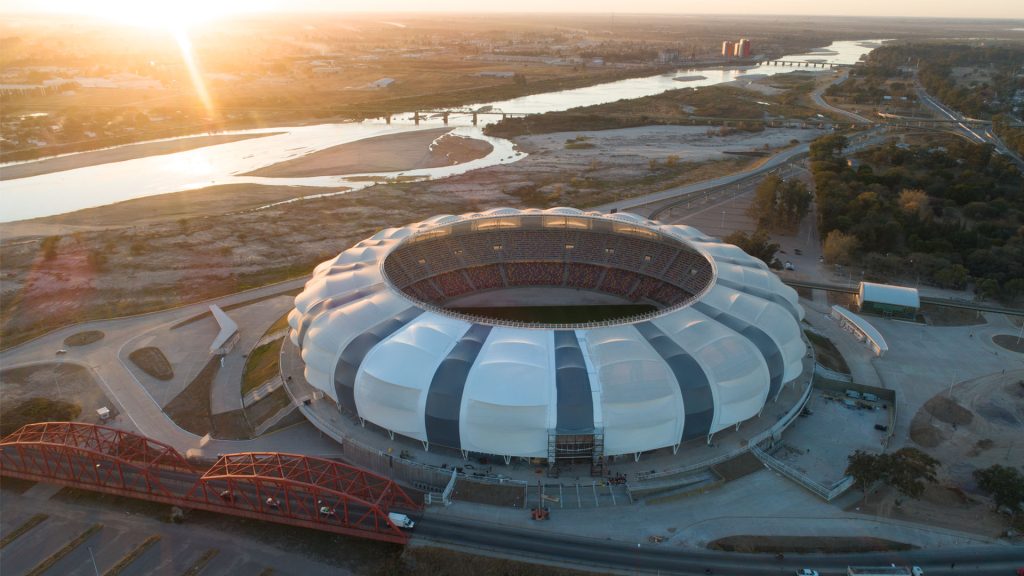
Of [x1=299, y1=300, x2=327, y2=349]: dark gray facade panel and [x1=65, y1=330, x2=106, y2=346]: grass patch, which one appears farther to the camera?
[x1=65, y1=330, x2=106, y2=346]: grass patch

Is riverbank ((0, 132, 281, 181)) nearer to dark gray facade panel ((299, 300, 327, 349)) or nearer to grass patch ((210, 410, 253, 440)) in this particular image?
grass patch ((210, 410, 253, 440))

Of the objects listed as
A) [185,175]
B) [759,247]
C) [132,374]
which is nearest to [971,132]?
[759,247]

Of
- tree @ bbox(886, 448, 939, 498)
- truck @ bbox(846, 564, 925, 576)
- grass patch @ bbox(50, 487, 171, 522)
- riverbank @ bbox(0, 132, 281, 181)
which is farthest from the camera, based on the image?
riverbank @ bbox(0, 132, 281, 181)

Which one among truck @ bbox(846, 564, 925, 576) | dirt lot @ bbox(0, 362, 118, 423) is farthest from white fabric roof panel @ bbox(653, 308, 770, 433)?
dirt lot @ bbox(0, 362, 118, 423)

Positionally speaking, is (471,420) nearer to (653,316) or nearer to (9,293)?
(653,316)

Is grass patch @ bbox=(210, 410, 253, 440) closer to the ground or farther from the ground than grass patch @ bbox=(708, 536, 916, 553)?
farther from the ground

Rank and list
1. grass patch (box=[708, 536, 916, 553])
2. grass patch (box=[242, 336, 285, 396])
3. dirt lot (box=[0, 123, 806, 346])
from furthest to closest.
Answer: dirt lot (box=[0, 123, 806, 346]) → grass patch (box=[242, 336, 285, 396]) → grass patch (box=[708, 536, 916, 553])

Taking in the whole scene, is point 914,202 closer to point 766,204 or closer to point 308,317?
point 766,204
